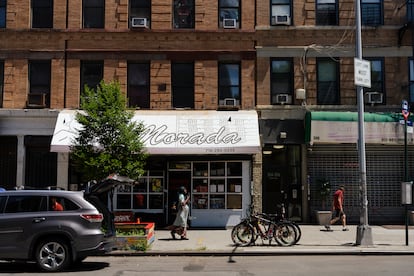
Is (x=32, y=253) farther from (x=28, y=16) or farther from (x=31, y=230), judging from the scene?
(x=28, y=16)

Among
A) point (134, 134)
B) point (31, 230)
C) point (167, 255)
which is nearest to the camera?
point (31, 230)

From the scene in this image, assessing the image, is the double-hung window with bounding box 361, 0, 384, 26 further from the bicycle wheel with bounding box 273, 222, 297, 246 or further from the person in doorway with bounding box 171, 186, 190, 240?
the person in doorway with bounding box 171, 186, 190, 240

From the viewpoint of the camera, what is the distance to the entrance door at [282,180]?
20844 mm

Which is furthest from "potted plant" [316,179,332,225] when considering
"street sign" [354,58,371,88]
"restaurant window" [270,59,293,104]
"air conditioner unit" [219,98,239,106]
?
"street sign" [354,58,371,88]

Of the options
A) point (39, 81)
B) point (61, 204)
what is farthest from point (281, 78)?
point (61, 204)

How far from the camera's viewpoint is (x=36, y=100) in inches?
813

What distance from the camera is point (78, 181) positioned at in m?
20.6

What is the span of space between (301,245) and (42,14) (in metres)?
14.1

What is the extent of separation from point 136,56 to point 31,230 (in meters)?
11.4

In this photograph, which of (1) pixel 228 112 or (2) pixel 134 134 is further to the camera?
(1) pixel 228 112

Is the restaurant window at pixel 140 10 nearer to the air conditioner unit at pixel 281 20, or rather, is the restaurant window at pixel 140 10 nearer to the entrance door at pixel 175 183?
the air conditioner unit at pixel 281 20

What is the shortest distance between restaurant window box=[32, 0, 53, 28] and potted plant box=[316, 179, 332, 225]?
1281cm

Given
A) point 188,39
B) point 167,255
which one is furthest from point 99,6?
point 167,255

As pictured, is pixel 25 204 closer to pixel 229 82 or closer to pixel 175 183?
pixel 175 183
